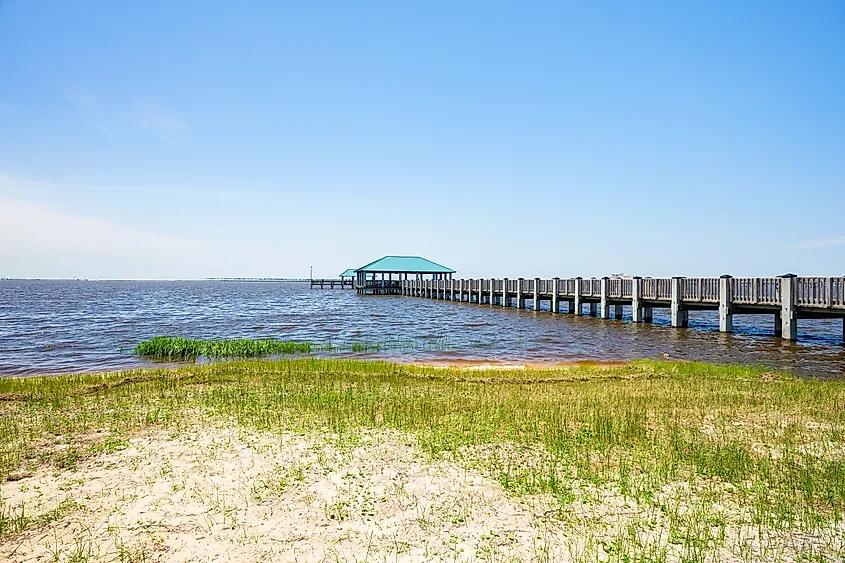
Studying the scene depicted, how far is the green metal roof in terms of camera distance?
267ft

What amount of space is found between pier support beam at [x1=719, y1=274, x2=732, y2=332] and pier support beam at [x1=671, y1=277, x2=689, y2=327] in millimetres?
2941

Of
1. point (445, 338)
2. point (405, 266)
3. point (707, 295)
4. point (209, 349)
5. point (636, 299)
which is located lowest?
point (445, 338)

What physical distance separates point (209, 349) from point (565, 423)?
692 inches

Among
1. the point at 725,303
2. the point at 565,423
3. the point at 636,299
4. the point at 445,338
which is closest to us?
the point at 565,423

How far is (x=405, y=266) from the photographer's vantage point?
82250mm

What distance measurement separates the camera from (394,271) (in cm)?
8144

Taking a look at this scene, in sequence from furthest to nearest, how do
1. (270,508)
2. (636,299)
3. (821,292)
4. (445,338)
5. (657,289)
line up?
(636,299)
(657,289)
(445,338)
(821,292)
(270,508)

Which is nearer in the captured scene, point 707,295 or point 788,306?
point 788,306

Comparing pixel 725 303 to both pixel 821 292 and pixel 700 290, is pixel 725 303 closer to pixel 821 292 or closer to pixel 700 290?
pixel 700 290

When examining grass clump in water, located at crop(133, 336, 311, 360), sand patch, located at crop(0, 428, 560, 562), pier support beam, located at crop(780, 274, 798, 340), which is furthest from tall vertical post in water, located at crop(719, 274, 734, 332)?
sand patch, located at crop(0, 428, 560, 562)

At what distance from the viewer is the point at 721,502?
6.39 metres

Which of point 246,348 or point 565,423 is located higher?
point 565,423

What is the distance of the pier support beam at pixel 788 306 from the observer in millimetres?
24312

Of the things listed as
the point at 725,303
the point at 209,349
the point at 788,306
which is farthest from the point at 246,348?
the point at 788,306
